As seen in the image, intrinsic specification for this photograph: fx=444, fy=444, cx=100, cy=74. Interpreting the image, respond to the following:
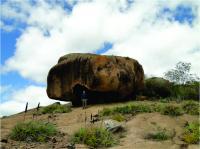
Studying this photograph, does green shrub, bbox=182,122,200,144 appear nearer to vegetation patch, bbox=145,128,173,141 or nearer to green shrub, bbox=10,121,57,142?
vegetation patch, bbox=145,128,173,141

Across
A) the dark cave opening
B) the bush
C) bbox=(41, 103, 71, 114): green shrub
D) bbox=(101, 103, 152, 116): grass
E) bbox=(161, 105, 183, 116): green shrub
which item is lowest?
bbox=(161, 105, 183, 116): green shrub

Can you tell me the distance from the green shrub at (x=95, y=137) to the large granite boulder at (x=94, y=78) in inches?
436

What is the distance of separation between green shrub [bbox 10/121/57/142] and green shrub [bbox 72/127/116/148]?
1128mm

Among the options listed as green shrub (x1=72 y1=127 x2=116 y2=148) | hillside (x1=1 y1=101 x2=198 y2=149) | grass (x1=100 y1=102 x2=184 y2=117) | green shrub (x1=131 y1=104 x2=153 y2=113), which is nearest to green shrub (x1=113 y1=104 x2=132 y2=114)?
grass (x1=100 y1=102 x2=184 y2=117)

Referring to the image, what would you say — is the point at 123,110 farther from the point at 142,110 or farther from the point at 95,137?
the point at 95,137

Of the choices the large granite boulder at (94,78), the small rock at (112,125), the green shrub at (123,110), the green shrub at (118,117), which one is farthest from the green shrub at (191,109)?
the large granite boulder at (94,78)

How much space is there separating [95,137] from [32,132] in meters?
2.59

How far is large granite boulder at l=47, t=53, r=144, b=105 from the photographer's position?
97.2ft

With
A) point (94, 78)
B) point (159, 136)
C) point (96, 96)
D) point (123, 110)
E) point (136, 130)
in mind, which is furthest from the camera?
point (96, 96)

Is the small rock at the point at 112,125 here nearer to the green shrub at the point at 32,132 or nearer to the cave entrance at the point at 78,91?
the green shrub at the point at 32,132

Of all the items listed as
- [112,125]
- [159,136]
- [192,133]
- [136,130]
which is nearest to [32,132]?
[112,125]

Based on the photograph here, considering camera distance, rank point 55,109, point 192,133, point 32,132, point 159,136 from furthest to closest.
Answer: point 55,109 → point 192,133 → point 159,136 → point 32,132

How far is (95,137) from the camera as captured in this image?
1762 cm

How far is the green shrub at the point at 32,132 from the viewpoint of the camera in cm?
1759
